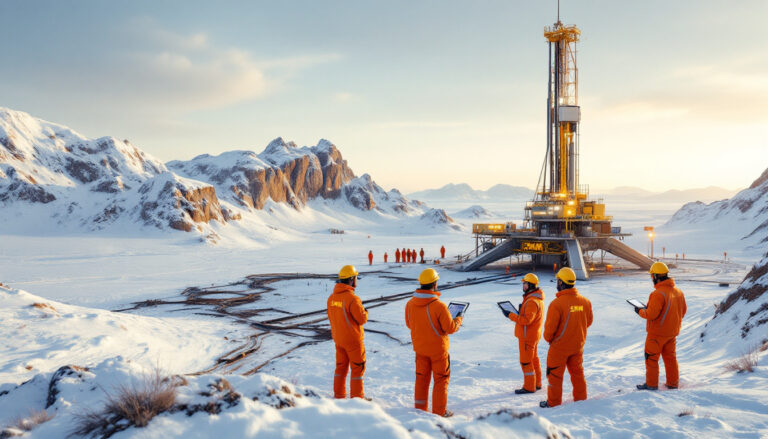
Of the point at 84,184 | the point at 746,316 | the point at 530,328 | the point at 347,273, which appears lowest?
the point at 746,316

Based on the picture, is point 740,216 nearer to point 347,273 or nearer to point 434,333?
point 434,333

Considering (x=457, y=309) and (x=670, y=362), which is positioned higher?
(x=457, y=309)

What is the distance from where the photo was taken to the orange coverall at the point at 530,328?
7.02m

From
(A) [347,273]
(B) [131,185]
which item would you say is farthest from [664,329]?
(B) [131,185]

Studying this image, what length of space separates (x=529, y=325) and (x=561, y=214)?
73.2 ft

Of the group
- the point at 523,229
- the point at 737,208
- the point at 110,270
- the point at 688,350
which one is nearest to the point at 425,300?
the point at 688,350

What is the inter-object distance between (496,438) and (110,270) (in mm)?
32940

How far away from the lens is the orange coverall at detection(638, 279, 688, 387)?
6402mm

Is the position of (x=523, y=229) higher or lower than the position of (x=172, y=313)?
higher

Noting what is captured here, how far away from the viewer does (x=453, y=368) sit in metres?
9.30

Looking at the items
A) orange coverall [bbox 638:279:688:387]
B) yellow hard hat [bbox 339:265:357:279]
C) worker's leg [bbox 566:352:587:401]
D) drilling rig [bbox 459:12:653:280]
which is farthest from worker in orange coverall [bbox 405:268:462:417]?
drilling rig [bbox 459:12:653:280]

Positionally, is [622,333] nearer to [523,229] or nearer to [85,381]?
[85,381]

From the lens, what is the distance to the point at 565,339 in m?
6.14

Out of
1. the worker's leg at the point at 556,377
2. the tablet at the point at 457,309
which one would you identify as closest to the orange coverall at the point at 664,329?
the worker's leg at the point at 556,377
